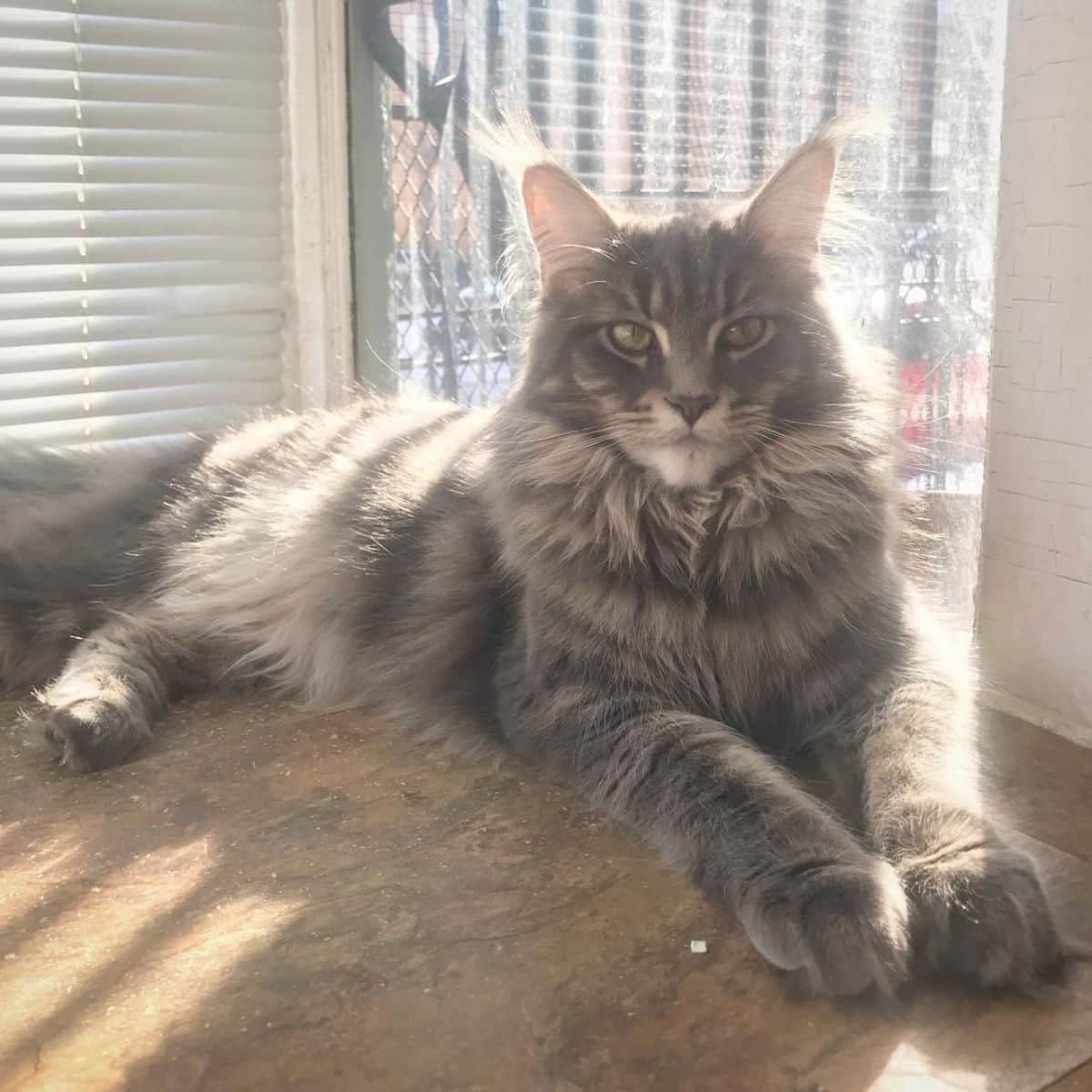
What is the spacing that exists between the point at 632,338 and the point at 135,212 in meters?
2.02

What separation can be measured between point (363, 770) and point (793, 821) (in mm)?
800

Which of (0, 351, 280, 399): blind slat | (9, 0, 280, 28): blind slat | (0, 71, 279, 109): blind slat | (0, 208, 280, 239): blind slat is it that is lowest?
(0, 351, 280, 399): blind slat

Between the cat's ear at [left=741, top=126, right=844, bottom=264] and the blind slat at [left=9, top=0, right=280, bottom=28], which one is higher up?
the blind slat at [left=9, top=0, right=280, bottom=28]

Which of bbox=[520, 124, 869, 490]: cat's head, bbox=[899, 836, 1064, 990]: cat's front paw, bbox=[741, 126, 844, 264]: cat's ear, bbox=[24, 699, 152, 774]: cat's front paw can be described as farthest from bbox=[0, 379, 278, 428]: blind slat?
bbox=[899, 836, 1064, 990]: cat's front paw

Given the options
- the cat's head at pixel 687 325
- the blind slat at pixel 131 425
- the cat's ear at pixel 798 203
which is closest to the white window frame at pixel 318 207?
the blind slat at pixel 131 425

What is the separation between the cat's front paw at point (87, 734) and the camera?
81.0 inches

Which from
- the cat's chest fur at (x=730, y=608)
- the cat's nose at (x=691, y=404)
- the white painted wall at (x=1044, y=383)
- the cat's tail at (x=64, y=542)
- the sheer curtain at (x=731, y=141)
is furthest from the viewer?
the cat's tail at (x=64, y=542)

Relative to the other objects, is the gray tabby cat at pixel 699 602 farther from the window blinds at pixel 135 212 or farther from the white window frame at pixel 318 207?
the white window frame at pixel 318 207

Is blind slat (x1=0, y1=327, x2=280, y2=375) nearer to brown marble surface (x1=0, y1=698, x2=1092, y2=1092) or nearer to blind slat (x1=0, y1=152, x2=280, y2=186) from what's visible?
blind slat (x1=0, y1=152, x2=280, y2=186)

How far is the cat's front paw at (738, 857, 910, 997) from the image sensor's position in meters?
1.35

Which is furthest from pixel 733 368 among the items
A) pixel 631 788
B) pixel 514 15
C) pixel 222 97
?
pixel 222 97

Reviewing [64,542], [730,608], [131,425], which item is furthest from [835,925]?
[131,425]

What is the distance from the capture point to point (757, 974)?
4.77 feet

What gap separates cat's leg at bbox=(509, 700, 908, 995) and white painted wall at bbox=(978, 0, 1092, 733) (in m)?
0.69
